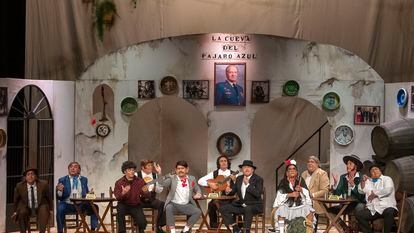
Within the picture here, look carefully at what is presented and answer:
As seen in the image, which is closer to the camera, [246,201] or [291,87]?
[246,201]

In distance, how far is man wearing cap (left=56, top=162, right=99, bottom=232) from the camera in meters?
10.8

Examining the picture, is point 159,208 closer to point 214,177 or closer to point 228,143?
point 214,177

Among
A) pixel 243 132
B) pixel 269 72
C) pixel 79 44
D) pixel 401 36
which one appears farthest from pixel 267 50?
pixel 79 44

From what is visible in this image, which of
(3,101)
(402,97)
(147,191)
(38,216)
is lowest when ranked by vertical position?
(38,216)

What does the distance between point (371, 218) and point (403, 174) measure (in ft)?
2.50

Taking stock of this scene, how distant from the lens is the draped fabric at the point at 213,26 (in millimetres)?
12422

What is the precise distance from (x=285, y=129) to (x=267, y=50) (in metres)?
1.38

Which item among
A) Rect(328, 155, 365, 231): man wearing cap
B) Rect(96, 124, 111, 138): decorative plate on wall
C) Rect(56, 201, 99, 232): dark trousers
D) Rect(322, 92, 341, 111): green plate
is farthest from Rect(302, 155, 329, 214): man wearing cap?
Rect(96, 124, 111, 138): decorative plate on wall

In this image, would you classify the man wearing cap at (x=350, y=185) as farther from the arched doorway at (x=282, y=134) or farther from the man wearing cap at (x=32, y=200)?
the man wearing cap at (x=32, y=200)

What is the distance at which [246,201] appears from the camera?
10695 millimetres

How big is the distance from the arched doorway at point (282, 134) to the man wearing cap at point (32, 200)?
358cm

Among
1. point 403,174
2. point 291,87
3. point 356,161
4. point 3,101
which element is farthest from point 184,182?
point 403,174

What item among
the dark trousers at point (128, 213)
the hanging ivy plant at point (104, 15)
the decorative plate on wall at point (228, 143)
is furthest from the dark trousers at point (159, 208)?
the hanging ivy plant at point (104, 15)

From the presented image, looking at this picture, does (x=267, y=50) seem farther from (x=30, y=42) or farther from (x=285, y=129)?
(x=30, y=42)
